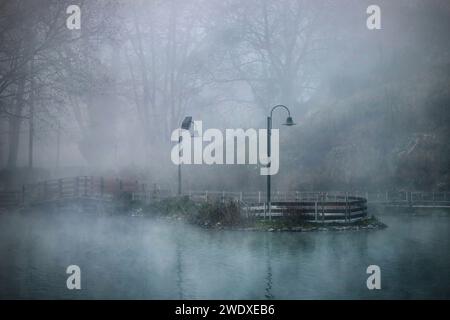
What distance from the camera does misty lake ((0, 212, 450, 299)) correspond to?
13.9 meters

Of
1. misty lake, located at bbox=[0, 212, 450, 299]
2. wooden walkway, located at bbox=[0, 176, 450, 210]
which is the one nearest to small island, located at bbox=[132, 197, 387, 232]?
misty lake, located at bbox=[0, 212, 450, 299]

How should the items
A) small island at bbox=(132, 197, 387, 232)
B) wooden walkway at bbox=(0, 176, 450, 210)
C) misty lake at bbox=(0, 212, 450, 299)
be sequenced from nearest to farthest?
misty lake at bbox=(0, 212, 450, 299)
small island at bbox=(132, 197, 387, 232)
wooden walkway at bbox=(0, 176, 450, 210)

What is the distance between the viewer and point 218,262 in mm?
17859

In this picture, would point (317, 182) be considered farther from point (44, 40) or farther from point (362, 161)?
point (44, 40)

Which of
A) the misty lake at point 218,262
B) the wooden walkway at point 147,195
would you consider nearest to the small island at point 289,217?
the misty lake at point 218,262

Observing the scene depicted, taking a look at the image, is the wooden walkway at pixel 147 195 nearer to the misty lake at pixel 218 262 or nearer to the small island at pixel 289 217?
the small island at pixel 289 217

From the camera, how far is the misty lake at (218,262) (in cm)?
1395

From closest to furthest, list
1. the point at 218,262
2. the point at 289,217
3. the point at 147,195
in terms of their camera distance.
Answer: the point at 218,262, the point at 289,217, the point at 147,195

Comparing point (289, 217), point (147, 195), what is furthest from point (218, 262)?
point (147, 195)

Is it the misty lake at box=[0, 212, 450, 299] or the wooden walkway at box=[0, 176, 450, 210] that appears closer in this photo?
the misty lake at box=[0, 212, 450, 299]

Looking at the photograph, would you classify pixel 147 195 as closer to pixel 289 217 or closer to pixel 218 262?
pixel 289 217

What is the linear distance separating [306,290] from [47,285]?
24.3 ft

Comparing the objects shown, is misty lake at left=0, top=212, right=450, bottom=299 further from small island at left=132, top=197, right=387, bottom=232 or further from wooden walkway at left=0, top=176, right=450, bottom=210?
wooden walkway at left=0, top=176, right=450, bottom=210

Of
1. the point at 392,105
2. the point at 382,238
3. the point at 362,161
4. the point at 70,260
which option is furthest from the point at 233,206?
the point at 392,105
